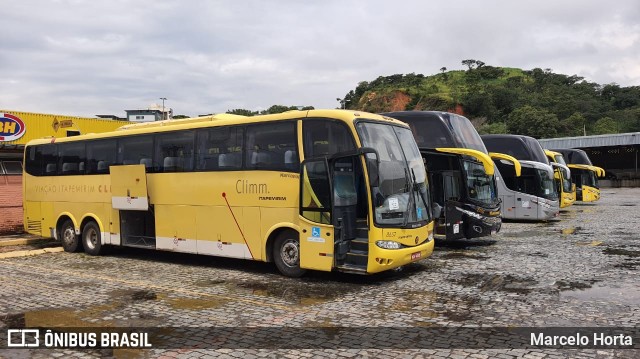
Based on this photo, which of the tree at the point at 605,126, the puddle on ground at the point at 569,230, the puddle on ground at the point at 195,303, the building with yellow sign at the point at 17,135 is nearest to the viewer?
the puddle on ground at the point at 195,303

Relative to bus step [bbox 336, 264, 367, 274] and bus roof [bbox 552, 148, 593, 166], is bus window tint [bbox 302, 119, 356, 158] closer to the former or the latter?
bus step [bbox 336, 264, 367, 274]

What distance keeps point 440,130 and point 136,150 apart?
26.9 ft

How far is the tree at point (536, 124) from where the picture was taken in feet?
235

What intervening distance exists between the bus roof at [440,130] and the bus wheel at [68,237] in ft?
30.4

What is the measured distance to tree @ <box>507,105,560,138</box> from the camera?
71.7 metres

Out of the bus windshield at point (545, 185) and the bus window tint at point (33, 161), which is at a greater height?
the bus window tint at point (33, 161)

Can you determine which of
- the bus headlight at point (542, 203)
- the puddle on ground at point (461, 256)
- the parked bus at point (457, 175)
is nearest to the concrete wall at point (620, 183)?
the bus headlight at point (542, 203)

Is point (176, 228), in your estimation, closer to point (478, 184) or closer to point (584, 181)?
point (478, 184)

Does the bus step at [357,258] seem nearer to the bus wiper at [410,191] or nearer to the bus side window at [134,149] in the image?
the bus wiper at [410,191]

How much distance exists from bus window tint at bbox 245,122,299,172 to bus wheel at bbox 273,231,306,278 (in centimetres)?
132

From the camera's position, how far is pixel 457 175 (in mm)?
14188

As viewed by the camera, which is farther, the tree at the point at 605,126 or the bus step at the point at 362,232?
the tree at the point at 605,126

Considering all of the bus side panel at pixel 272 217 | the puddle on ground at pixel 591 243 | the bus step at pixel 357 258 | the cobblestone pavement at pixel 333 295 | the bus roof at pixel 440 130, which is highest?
the bus roof at pixel 440 130

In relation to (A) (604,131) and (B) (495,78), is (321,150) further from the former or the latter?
(B) (495,78)
